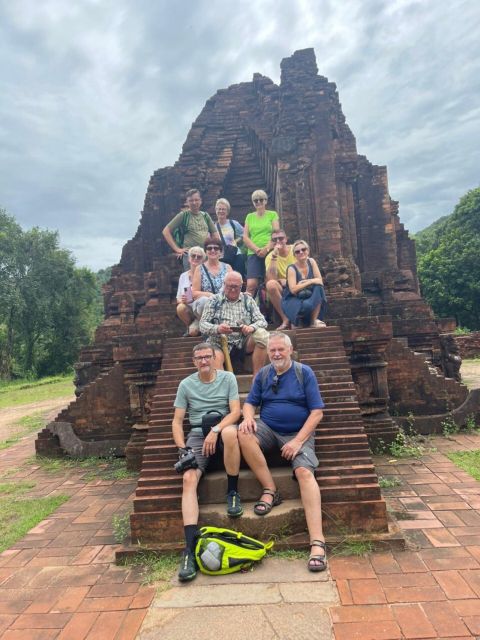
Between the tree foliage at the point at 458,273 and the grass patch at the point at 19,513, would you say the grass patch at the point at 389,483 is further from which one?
the tree foliage at the point at 458,273

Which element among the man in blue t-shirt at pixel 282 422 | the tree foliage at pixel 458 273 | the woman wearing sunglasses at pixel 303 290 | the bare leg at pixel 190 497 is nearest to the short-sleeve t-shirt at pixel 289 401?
the man in blue t-shirt at pixel 282 422

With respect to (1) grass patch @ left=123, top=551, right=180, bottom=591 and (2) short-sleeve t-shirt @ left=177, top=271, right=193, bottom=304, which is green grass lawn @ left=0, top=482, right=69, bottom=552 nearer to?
(1) grass patch @ left=123, top=551, right=180, bottom=591

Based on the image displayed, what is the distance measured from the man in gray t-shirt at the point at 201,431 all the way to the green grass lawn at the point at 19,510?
1615 millimetres

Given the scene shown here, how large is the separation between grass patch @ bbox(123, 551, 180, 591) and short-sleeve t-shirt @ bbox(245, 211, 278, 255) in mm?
4371

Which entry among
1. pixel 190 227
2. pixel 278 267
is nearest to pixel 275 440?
pixel 278 267

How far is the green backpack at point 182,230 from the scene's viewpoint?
6.54 metres

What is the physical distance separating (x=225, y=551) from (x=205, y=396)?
3.72 feet

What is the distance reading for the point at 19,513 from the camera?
406cm

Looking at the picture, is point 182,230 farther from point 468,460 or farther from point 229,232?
point 468,460

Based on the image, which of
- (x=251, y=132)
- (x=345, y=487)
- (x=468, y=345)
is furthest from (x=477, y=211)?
(x=345, y=487)

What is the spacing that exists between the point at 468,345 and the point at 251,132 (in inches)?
518

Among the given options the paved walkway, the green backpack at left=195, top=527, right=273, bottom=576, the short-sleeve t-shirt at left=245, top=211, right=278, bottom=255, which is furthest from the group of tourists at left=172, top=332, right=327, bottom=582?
the short-sleeve t-shirt at left=245, top=211, right=278, bottom=255

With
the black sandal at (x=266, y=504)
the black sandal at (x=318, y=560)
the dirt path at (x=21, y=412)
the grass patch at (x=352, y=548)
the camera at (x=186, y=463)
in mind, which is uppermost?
the camera at (x=186, y=463)

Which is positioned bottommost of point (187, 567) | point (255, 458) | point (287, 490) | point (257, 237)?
point (187, 567)
